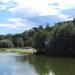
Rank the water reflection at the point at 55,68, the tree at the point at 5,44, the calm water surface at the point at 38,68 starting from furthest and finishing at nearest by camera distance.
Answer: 1. the tree at the point at 5,44
2. the water reflection at the point at 55,68
3. the calm water surface at the point at 38,68

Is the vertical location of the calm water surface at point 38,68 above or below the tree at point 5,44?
below

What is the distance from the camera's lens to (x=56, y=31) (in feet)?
222

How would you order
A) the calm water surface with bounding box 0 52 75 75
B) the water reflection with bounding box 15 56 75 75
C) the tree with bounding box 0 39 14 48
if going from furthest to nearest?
the tree with bounding box 0 39 14 48 < the water reflection with bounding box 15 56 75 75 < the calm water surface with bounding box 0 52 75 75

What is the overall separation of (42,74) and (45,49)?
3889 cm

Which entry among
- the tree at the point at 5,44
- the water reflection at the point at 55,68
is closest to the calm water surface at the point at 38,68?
the water reflection at the point at 55,68

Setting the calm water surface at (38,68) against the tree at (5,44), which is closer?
the calm water surface at (38,68)

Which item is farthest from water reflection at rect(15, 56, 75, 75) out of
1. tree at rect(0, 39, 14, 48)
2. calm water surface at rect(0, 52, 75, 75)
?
tree at rect(0, 39, 14, 48)

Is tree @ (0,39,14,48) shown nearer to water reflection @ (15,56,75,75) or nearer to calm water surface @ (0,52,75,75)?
calm water surface @ (0,52,75,75)

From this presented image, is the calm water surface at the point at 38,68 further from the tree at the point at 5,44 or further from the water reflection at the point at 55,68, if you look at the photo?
the tree at the point at 5,44

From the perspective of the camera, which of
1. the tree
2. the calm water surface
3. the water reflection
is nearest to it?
the calm water surface

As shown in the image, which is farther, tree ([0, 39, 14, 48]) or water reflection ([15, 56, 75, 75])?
tree ([0, 39, 14, 48])

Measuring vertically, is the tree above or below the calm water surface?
above

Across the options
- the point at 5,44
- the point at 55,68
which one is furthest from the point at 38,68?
the point at 5,44

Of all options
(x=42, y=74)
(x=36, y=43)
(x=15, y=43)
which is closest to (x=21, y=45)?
(x=15, y=43)
